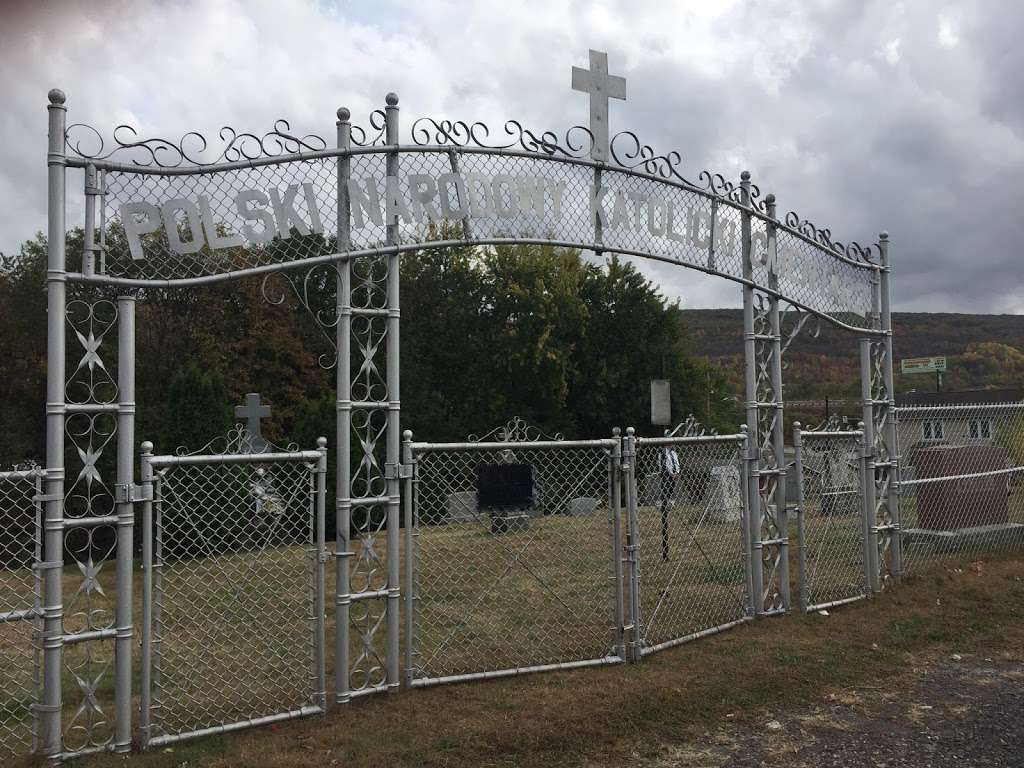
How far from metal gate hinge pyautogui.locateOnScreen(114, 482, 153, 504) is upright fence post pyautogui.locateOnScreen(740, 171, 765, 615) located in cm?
495

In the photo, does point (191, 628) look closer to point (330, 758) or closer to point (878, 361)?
point (330, 758)

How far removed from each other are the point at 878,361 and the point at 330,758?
7.19 metres

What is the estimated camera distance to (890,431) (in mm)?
9086

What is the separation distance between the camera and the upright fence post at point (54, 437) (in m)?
4.49

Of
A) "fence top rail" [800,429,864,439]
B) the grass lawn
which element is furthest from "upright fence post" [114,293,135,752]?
"fence top rail" [800,429,864,439]

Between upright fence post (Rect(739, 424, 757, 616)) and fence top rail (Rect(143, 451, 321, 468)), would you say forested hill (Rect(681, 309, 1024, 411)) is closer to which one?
upright fence post (Rect(739, 424, 757, 616))

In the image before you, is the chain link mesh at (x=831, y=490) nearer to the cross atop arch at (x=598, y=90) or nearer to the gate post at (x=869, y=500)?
the gate post at (x=869, y=500)

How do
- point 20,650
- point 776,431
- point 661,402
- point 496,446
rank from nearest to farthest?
point 496,446
point 20,650
point 776,431
point 661,402

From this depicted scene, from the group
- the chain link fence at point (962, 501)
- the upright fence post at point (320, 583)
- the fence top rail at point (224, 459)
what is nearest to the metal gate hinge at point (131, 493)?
the fence top rail at point (224, 459)

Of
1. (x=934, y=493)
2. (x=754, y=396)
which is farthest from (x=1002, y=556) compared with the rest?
(x=754, y=396)

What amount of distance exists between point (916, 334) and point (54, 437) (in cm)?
7037

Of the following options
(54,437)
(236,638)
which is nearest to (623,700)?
(54,437)

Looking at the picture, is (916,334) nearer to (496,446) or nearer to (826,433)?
(826,433)

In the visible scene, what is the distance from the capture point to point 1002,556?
10.3m
